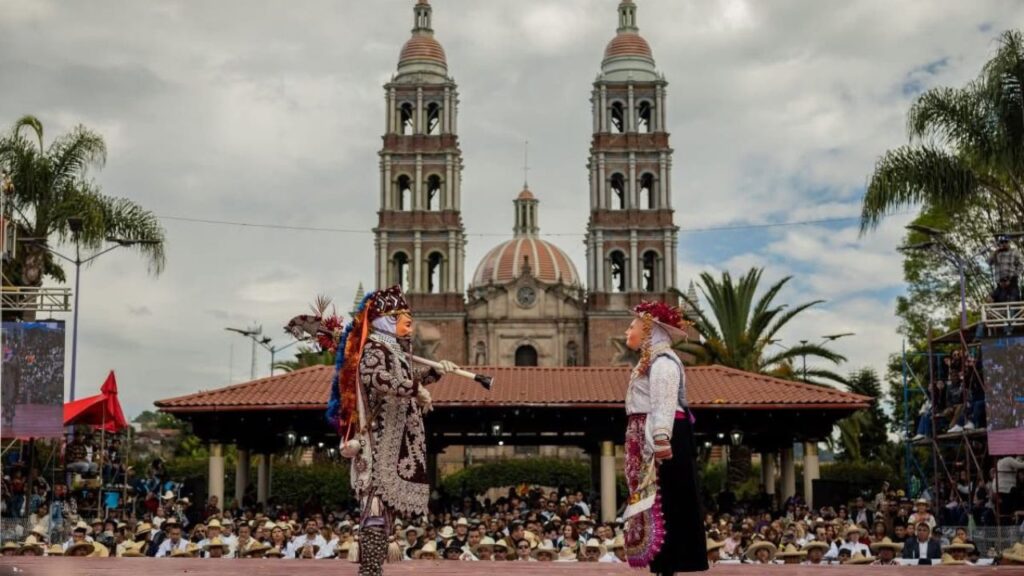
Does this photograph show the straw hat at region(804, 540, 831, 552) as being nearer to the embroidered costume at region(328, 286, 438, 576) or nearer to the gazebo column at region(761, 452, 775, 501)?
the embroidered costume at region(328, 286, 438, 576)

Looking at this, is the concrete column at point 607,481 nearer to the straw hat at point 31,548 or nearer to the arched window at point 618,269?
the straw hat at point 31,548

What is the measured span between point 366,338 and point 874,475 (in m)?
31.4

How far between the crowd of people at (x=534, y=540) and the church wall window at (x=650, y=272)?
36.2 meters

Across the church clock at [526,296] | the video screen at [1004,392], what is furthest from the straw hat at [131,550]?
→ the church clock at [526,296]

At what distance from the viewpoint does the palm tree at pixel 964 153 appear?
19.3m

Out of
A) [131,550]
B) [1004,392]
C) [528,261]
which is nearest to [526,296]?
[528,261]

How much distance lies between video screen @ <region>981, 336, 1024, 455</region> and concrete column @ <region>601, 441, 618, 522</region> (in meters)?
6.76

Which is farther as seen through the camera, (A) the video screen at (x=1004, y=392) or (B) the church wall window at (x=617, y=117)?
(B) the church wall window at (x=617, y=117)

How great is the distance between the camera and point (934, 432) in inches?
823

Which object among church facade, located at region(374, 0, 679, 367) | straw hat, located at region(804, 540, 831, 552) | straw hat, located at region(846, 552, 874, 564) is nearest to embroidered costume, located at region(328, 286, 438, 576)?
straw hat, located at region(846, 552, 874, 564)

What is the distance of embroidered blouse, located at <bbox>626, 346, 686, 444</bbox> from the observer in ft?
23.7

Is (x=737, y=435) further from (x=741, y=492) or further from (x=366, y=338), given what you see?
(x=366, y=338)

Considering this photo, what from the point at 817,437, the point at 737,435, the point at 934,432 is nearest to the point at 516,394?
the point at 737,435

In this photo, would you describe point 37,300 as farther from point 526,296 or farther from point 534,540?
point 526,296
